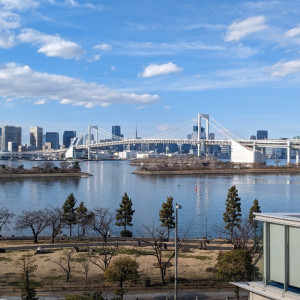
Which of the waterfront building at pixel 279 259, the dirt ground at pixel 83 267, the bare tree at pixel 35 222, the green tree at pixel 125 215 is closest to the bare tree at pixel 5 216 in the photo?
the bare tree at pixel 35 222

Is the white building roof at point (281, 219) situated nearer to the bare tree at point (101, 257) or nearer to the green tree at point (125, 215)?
the bare tree at point (101, 257)

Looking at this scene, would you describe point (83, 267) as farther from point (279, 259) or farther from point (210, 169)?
point (210, 169)

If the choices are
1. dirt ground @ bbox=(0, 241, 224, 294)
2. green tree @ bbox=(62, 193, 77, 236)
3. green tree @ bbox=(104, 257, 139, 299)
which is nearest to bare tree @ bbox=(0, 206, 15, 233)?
green tree @ bbox=(62, 193, 77, 236)

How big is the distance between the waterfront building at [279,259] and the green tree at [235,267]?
2.39 m

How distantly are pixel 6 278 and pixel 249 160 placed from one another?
87.8 feet

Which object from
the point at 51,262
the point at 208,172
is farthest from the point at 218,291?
the point at 208,172

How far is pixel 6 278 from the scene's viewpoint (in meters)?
4.05

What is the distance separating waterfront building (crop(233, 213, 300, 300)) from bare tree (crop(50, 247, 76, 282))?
3.00 metres

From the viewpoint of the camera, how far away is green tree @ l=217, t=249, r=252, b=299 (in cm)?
368

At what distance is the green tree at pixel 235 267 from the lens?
145 inches

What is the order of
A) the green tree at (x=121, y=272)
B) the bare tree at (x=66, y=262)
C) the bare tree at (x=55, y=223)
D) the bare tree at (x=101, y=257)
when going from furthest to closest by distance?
the bare tree at (x=55, y=223) < the bare tree at (x=101, y=257) < the bare tree at (x=66, y=262) < the green tree at (x=121, y=272)

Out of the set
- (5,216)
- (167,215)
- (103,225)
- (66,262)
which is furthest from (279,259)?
(5,216)

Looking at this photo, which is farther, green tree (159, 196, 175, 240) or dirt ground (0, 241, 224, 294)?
green tree (159, 196, 175, 240)

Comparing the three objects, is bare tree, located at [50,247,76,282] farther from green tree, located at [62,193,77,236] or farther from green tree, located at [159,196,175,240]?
green tree, located at [159,196,175,240]
